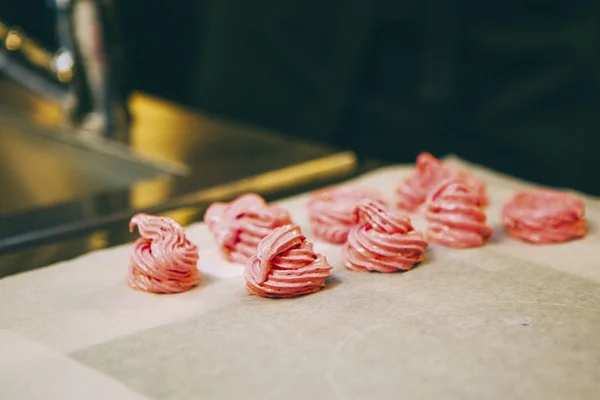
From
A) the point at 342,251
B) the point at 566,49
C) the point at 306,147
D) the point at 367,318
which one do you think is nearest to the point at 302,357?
the point at 367,318

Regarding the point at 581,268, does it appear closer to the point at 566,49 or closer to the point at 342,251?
the point at 342,251

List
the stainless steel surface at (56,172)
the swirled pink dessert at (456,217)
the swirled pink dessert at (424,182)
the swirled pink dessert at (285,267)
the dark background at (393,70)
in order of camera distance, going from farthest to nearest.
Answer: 1. the dark background at (393,70)
2. the stainless steel surface at (56,172)
3. the swirled pink dessert at (424,182)
4. the swirled pink dessert at (456,217)
5. the swirled pink dessert at (285,267)

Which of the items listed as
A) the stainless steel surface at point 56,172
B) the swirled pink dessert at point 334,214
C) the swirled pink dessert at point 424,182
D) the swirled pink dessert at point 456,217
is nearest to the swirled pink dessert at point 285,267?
the swirled pink dessert at point 334,214

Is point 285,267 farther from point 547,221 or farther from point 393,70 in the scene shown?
point 393,70

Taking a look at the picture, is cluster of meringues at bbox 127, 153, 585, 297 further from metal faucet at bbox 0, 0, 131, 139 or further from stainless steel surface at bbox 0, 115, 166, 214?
metal faucet at bbox 0, 0, 131, 139

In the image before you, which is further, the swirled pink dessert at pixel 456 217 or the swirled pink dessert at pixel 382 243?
the swirled pink dessert at pixel 456 217

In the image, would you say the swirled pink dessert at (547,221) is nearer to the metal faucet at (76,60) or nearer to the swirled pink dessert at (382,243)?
the swirled pink dessert at (382,243)

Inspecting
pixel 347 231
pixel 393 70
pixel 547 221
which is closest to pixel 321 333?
pixel 347 231
